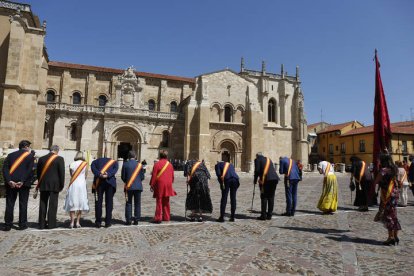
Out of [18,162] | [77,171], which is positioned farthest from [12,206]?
[77,171]

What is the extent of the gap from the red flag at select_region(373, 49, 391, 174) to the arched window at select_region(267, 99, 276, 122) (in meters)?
33.4

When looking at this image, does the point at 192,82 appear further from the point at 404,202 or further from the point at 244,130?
the point at 404,202

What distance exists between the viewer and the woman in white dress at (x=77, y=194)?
6.02 meters

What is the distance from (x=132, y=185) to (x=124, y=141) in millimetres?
24548

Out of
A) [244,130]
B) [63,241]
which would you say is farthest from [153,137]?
[63,241]

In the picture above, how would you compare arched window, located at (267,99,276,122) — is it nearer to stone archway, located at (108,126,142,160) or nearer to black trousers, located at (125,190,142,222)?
stone archway, located at (108,126,142,160)

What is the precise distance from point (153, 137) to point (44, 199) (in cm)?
2522

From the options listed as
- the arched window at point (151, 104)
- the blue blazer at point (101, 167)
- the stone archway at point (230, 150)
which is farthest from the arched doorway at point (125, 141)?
the blue blazer at point (101, 167)

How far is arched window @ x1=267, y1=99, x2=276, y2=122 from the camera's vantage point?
39562mm

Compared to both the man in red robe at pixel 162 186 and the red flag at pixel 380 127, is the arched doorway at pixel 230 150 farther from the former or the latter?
the red flag at pixel 380 127

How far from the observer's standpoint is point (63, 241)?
16.4 feet

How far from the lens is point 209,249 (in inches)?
184

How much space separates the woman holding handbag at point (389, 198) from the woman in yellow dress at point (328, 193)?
2.93 metres

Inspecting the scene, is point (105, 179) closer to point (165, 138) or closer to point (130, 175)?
point (130, 175)
